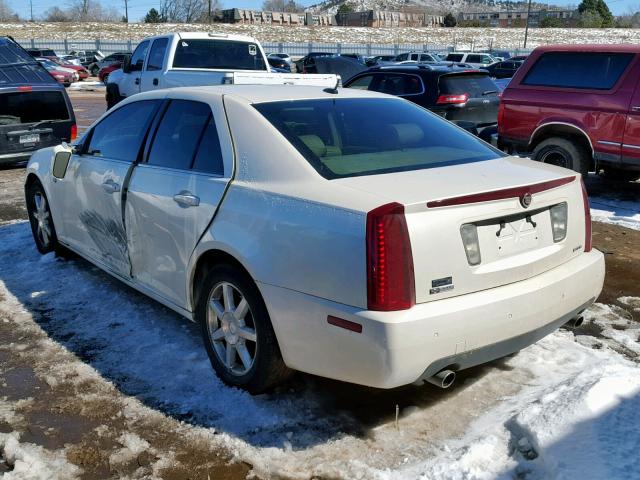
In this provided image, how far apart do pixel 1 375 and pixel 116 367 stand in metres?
0.67

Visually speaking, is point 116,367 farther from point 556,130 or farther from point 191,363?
point 556,130

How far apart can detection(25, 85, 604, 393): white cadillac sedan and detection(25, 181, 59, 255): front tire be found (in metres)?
1.73

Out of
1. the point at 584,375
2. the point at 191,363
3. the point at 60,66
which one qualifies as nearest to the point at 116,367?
the point at 191,363

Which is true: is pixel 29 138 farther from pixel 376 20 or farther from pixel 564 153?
pixel 376 20

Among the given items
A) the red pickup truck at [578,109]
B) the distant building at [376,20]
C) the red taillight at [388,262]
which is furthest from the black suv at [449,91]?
the distant building at [376,20]

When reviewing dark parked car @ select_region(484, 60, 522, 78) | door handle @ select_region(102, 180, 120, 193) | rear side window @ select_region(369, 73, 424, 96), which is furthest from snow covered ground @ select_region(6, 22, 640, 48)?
door handle @ select_region(102, 180, 120, 193)

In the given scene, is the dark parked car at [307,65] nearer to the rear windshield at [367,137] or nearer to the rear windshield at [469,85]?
the rear windshield at [469,85]

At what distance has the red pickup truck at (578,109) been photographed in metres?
7.77

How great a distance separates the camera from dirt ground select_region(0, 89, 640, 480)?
10.1 ft

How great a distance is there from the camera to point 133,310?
489 cm

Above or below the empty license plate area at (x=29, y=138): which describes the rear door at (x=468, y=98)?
above

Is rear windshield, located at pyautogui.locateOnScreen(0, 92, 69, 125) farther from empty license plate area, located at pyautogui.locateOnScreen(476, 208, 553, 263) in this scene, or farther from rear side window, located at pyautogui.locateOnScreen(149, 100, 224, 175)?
empty license plate area, located at pyautogui.locateOnScreen(476, 208, 553, 263)

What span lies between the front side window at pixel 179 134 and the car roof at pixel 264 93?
0.08 metres

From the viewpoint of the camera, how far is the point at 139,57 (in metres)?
12.8
